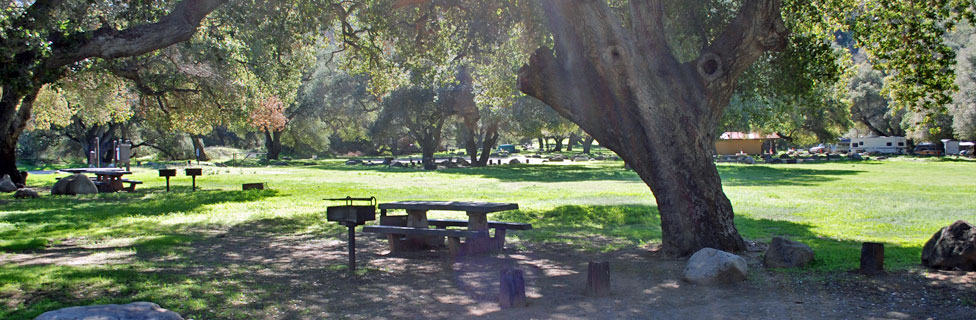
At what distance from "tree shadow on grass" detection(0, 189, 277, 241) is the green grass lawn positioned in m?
0.03

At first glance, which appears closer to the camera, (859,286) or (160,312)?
(160,312)

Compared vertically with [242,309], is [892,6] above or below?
above

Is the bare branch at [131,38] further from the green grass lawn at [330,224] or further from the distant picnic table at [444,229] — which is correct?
the distant picnic table at [444,229]

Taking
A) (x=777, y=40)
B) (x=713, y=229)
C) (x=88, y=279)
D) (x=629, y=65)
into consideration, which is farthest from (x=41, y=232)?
(x=777, y=40)

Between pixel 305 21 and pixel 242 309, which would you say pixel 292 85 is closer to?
pixel 305 21

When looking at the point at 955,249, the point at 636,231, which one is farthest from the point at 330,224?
the point at 955,249

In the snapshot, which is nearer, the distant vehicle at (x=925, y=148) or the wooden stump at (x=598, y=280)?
the wooden stump at (x=598, y=280)

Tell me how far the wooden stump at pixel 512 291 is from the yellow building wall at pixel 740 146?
7320 cm

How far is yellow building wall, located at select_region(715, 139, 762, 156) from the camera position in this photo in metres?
75.8

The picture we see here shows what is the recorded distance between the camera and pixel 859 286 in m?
7.42

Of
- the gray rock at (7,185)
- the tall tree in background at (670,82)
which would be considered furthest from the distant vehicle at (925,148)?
the gray rock at (7,185)

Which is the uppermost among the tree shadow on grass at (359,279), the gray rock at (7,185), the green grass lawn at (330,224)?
the gray rock at (7,185)

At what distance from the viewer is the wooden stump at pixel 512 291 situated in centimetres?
682

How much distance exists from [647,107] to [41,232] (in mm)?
10930
